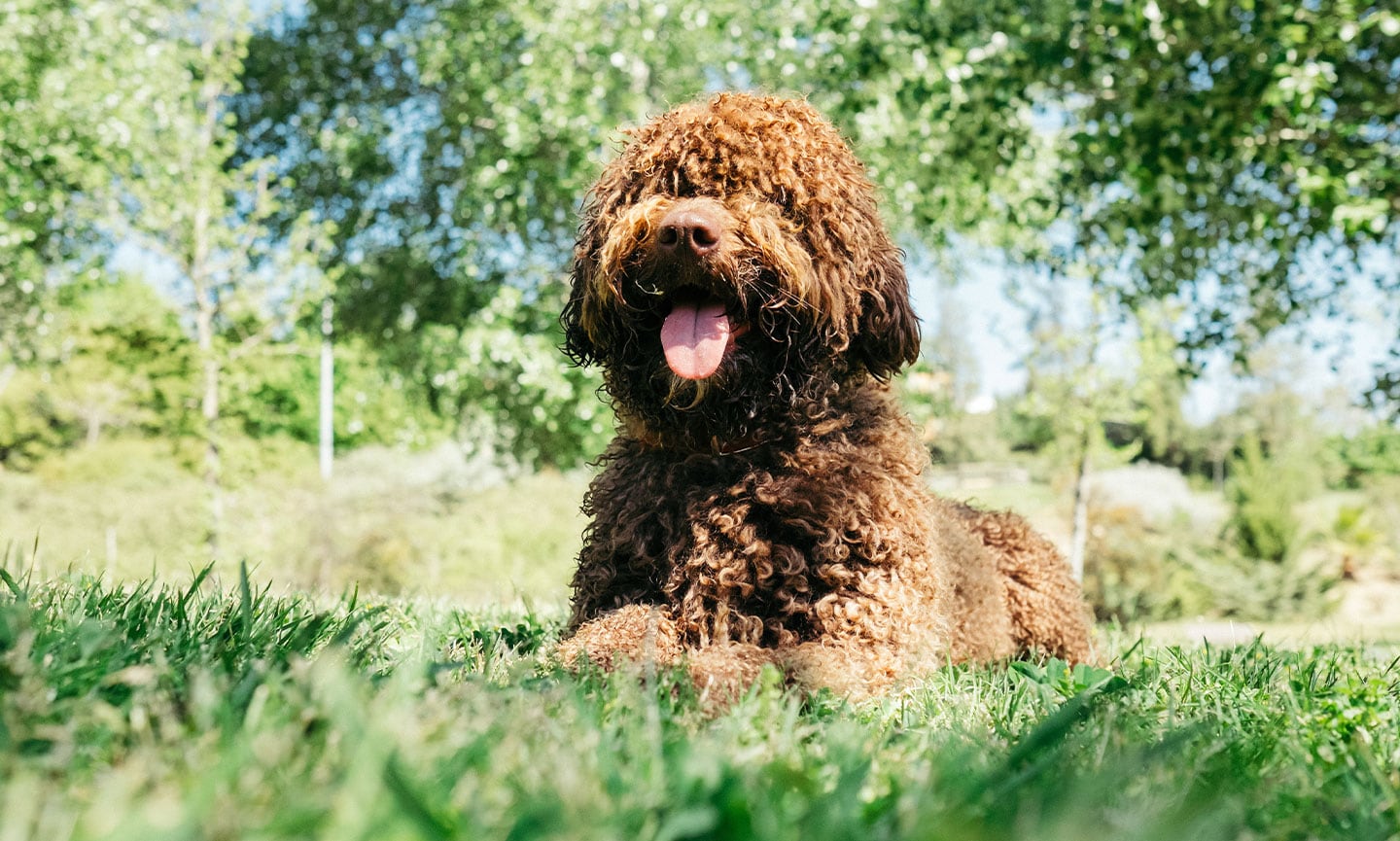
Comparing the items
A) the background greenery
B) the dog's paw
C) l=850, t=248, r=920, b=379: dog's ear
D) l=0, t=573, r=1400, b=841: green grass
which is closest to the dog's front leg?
l=0, t=573, r=1400, b=841: green grass

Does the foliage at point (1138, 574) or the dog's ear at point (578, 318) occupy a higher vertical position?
the dog's ear at point (578, 318)

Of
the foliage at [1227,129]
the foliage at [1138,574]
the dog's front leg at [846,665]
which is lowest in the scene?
the foliage at [1138,574]

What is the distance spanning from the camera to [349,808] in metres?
1.18

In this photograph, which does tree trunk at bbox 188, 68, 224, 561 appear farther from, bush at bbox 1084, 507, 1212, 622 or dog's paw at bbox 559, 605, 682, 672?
bush at bbox 1084, 507, 1212, 622

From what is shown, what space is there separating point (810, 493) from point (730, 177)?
3.56ft

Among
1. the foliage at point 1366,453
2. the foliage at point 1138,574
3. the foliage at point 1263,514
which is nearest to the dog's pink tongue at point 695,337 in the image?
the foliage at point 1138,574

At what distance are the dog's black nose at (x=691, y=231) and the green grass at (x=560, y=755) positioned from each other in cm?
132

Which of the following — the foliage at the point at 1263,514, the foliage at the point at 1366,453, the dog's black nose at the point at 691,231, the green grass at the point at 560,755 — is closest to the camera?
the green grass at the point at 560,755

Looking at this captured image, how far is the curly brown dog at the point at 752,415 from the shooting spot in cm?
312

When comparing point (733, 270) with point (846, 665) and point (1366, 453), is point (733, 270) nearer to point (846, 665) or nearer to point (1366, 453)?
point (846, 665)

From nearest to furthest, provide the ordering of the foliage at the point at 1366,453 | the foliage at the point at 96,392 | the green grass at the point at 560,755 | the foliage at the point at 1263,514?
1. the green grass at the point at 560,755
2. the foliage at the point at 1263,514
3. the foliage at the point at 96,392
4. the foliage at the point at 1366,453

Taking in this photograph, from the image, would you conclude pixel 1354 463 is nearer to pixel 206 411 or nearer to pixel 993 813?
pixel 206 411

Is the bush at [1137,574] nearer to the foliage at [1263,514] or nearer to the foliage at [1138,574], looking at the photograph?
the foliage at [1138,574]

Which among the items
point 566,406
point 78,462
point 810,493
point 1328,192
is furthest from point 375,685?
point 78,462
